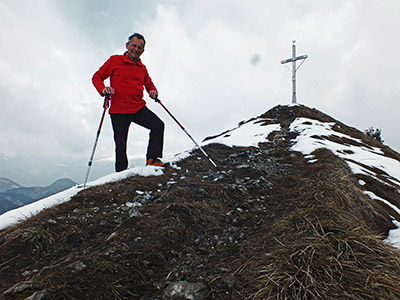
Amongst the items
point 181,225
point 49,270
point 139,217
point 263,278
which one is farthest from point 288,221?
point 49,270

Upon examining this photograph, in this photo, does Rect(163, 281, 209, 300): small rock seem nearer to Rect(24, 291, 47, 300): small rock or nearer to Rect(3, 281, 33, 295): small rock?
Rect(24, 291, 47, 300): small rock

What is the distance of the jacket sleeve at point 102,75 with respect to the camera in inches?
221

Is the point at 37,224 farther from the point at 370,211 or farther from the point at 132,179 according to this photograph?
the point at 370,211

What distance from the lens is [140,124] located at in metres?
6.54

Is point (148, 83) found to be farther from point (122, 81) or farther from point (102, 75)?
point (102, 75)

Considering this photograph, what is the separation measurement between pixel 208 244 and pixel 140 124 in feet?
14.6

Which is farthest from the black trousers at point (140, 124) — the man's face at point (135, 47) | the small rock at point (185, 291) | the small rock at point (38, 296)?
the small rock at point (185, 291)

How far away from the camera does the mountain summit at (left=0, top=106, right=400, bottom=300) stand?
2.02m

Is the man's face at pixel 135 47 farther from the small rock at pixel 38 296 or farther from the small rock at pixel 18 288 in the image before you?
the small rock at pixel 38 296

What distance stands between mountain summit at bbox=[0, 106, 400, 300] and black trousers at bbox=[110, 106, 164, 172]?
1.08 metres

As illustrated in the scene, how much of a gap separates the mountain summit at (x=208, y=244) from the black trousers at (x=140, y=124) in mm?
1080

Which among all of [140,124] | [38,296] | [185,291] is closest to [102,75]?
[140,124]

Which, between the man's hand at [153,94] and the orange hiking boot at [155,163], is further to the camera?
the man's hand at [153,94]

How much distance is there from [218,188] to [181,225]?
5.12ft
